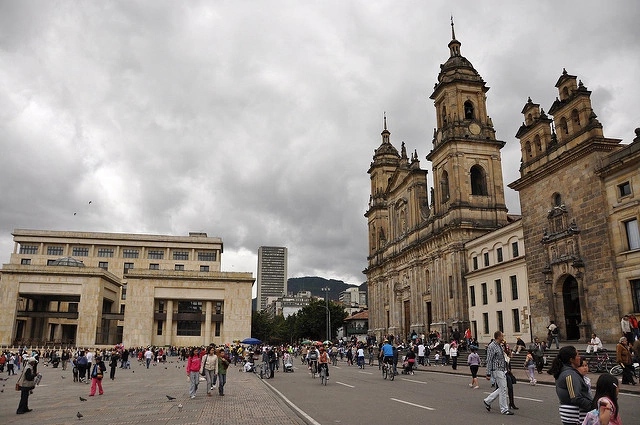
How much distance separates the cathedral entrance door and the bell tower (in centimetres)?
1800

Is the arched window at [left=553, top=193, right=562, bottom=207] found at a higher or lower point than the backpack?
higher

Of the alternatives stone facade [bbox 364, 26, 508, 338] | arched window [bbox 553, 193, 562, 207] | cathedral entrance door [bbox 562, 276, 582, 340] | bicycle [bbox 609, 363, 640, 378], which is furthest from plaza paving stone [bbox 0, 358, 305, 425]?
stone facade [bbox 364, 26, 508, 338]

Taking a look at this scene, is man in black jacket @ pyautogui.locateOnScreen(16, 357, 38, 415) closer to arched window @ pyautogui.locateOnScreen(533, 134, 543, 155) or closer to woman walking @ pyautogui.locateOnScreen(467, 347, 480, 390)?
woman walking @ pyautogui.locateOnScreen(467, 347, 480, 390)

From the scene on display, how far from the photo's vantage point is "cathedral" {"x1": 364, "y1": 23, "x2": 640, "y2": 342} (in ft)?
84.8

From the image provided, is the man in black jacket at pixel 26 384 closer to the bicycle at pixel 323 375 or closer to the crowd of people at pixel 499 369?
the crowd of people at pixel 499 369

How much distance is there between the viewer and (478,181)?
50.9 metres

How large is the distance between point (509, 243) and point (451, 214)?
8.78 m

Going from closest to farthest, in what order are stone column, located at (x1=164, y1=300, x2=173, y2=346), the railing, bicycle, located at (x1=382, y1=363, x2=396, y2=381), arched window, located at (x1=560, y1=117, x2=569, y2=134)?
bicycle, located at (x1=382, y1=363, x2=396, y2=381)
arched window, located at (x1=560, y1=117, x2=569, y2=134)
the railing
stone column, located at (x1=164, y1=300, x2=173, y2=346)

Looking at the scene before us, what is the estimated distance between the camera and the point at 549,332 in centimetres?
2792

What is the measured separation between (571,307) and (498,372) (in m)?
20.0

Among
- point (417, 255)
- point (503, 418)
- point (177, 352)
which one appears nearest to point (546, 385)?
point (503, 418)

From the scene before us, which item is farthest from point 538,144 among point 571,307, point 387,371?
point 387,371

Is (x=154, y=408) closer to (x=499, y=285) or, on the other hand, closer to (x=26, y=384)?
(x=26, y=384)

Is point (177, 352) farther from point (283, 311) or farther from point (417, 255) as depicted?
point (283, 311)
